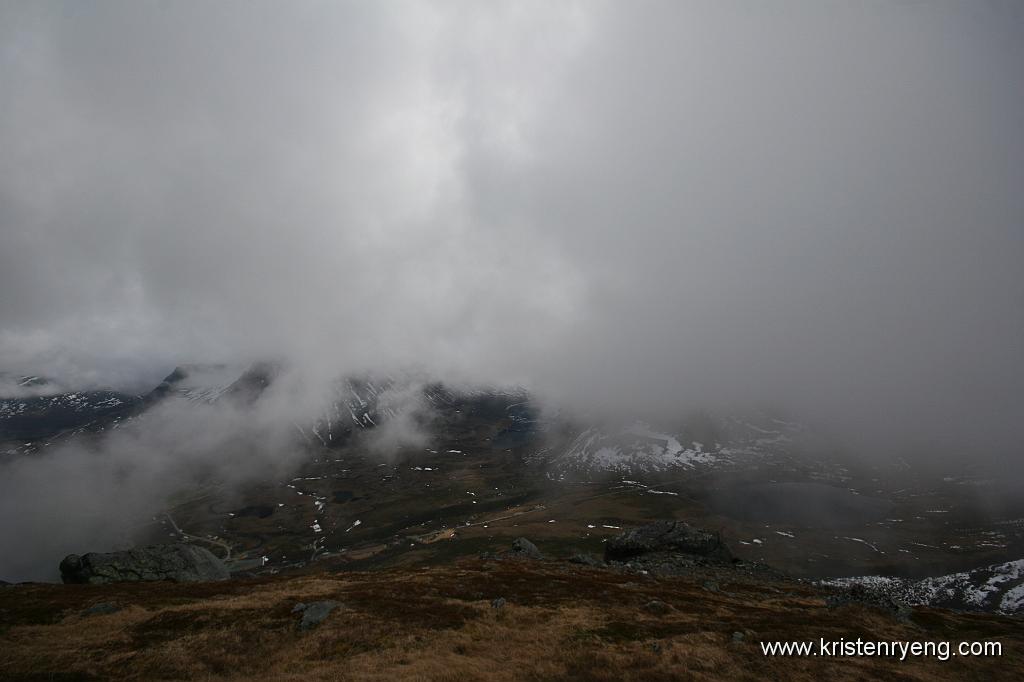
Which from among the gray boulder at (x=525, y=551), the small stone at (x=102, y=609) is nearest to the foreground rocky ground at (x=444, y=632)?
the small stone at (x=102, y=609)

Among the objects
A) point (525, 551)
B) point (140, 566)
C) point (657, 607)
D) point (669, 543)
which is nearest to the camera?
point (657, 607)

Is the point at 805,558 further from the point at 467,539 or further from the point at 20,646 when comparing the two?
the point at 20,646

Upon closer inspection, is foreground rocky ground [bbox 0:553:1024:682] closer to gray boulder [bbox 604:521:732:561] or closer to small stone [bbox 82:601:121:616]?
small stone [bbox 82:601:121:616]

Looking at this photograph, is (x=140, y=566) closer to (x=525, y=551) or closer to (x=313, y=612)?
(x=313, y=612)

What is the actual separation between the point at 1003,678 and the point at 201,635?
50.9 metres

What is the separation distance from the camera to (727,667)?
1012 inches

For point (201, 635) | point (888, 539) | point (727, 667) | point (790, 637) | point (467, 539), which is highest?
point (201, 635)

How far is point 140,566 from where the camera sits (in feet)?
178

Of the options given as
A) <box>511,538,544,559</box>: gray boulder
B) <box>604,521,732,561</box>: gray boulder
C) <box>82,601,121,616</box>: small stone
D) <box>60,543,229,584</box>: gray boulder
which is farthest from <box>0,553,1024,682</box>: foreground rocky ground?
<box>604,521,732,561</box>: gray boulder

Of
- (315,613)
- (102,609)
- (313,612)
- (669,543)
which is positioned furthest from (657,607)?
(669,543)

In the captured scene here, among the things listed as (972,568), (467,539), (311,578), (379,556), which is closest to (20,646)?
(311,578)

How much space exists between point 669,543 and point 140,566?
80038 mm

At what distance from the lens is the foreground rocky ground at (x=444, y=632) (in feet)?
78.4

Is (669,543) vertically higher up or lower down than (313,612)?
lower down
